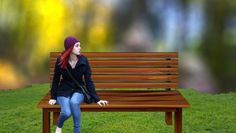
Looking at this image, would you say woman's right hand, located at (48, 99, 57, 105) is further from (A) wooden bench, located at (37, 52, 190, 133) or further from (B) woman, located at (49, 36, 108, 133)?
(A) wooden bench, located at (37, 52, 190, 133)

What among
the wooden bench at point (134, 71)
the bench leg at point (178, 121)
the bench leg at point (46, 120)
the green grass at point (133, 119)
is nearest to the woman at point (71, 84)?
the bench leg at point (46, 120)

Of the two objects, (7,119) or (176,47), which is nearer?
(7,119)

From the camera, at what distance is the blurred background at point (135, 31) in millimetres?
10289

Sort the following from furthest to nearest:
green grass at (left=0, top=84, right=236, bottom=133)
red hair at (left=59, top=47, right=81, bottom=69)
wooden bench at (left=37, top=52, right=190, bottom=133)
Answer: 1. green grass at (left=0, top=84, right=236, bottom=133)
2. wooden bench at (left=37, top=52, right=190, bottom=133)
3. red hair at (left=59, top=47, right=81, bottom=69)

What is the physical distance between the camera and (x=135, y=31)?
10.4 metres

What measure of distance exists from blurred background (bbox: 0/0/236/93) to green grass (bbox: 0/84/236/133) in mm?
775

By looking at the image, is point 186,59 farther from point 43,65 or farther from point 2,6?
point 2,6

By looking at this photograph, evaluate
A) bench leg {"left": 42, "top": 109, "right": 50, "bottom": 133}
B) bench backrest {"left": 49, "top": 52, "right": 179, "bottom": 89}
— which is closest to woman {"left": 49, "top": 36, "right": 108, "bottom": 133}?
bench leg {"left": 42, "top": 109, "right": 50, "bottom": 133}

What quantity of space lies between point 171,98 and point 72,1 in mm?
5093

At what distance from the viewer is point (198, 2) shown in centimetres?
1037

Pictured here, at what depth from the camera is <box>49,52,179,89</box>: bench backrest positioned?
6.38 meters

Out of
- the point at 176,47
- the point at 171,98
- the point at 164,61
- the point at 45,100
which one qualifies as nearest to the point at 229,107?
the point at 176,47

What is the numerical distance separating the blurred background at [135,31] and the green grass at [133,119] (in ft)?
2.54

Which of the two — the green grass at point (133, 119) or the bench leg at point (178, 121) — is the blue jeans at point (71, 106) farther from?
the green grass at point (133, 119)
